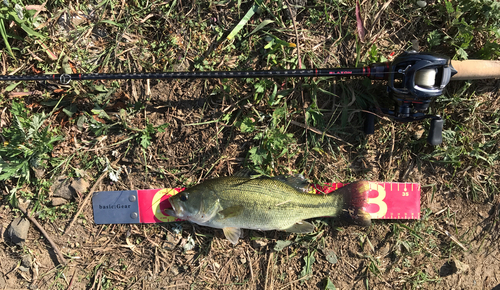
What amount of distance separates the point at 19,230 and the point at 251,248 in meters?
2.78

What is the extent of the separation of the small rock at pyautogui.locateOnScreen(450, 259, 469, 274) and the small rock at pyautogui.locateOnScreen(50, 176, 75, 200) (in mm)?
4671

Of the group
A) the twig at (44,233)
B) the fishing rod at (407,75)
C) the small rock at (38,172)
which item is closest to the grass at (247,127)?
the small rock at (38,172)

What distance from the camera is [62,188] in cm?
343

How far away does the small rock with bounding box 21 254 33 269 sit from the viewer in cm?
352

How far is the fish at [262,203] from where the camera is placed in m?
3.07

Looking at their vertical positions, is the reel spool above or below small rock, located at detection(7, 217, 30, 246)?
above

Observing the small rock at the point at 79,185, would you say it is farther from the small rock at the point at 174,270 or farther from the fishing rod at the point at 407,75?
the small rock at the point at 174,270

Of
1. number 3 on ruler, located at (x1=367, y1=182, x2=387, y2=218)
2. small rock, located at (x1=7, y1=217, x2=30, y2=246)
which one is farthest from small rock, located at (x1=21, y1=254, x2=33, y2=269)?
number 3 on ruler, located at (x1=367, y1=182, x2=387, y2=218)

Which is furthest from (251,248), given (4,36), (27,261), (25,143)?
(4,36)

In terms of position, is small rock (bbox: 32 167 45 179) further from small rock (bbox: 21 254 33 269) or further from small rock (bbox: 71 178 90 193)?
small rock (bbox: 21 254 33 269)

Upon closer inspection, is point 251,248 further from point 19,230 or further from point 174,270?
point 19,230

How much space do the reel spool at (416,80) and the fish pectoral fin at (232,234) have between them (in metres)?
2.15

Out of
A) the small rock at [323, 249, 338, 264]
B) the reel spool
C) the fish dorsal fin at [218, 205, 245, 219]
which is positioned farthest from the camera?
the small rock at [323, 249, 338, 264]

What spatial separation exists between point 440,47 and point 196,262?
381cm
